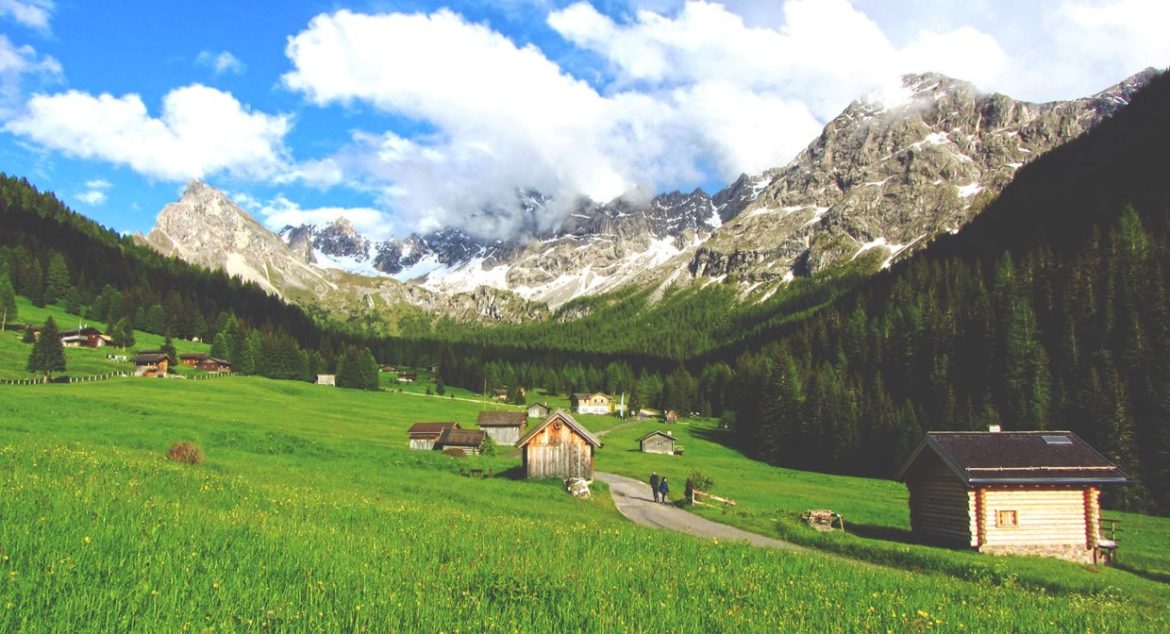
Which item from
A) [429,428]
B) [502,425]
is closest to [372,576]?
[429,428]

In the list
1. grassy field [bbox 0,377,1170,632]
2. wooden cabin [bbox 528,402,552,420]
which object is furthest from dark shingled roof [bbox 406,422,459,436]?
grassy field [bbox 0,377,1170,632]

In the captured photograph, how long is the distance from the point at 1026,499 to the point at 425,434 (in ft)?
233

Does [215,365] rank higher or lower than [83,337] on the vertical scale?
lower

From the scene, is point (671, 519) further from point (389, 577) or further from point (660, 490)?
point (389, 577)

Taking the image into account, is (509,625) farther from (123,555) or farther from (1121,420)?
(1121,420)

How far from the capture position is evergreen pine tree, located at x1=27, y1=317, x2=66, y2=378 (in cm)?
9600

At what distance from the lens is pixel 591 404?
183m

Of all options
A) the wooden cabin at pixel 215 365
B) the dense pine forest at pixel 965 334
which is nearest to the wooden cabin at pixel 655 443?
the dense pine forest at pixel 965 334

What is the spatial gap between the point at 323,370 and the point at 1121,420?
159225 mm

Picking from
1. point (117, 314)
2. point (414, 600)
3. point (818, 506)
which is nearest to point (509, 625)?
point (414, 600)

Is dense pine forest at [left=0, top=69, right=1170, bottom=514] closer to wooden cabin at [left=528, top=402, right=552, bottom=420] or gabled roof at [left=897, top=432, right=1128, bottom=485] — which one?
wooden cabin at [left=528, top=402, right=552, bottom=420]

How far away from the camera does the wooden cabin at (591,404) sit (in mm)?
181750

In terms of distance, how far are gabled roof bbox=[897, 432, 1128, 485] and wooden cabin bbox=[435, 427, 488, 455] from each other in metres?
55.8

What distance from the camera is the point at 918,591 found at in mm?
11641
